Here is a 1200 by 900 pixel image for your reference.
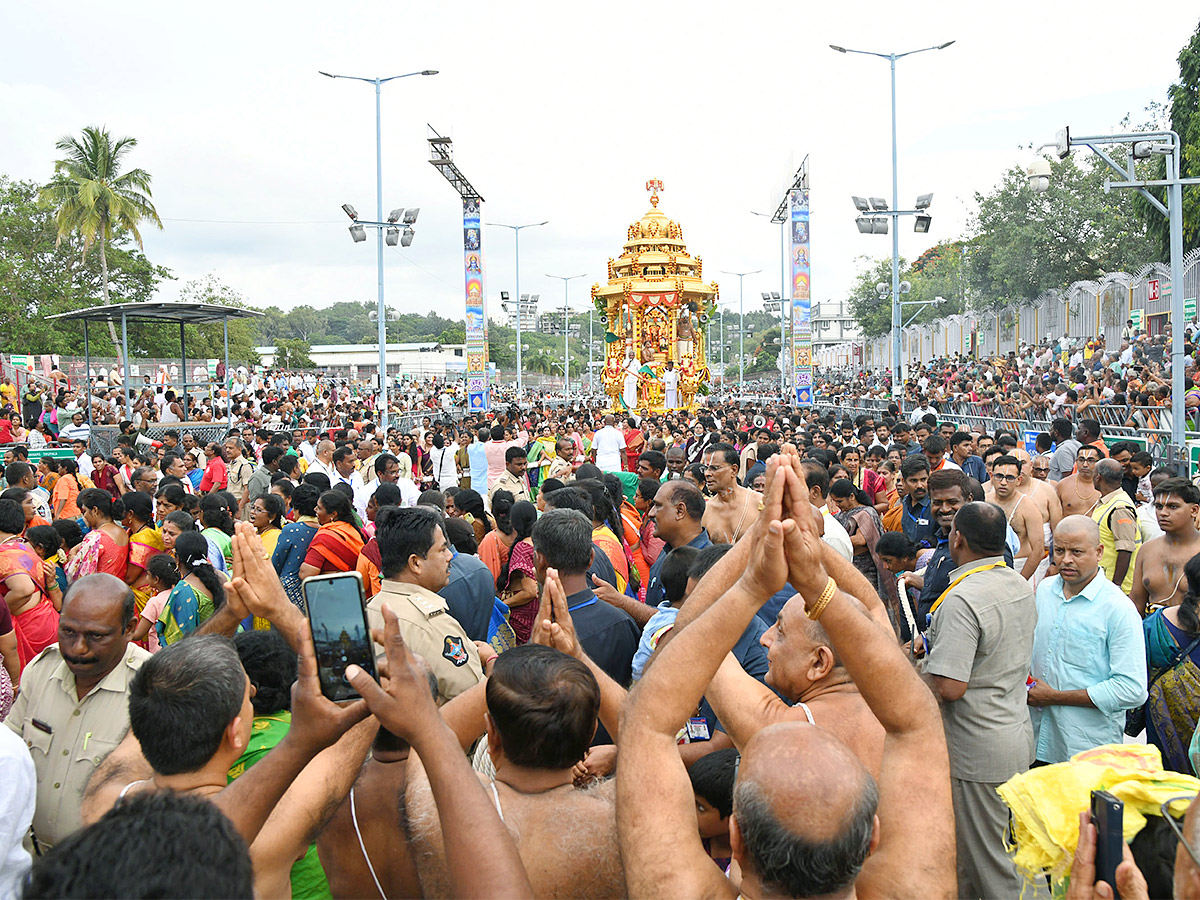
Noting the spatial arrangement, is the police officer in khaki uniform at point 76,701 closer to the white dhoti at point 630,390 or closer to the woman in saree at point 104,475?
the woman in saree at point 104,475

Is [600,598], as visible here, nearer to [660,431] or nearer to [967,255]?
[660,431]

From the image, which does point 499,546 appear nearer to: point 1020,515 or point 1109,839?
point 1020,515

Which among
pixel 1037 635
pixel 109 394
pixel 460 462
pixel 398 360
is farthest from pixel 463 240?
pixel 398 360

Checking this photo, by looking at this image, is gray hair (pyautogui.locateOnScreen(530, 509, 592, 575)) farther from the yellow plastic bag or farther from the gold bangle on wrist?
the yellow plastic bag

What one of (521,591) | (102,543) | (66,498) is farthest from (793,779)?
(66,498)

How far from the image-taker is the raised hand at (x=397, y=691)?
203 centimetres

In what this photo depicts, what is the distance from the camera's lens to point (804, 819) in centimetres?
181

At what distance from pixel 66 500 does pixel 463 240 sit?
19565 millimetres

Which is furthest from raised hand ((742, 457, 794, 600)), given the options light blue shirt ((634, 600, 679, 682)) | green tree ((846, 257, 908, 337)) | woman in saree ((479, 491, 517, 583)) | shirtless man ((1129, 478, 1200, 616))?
green tree ((846, 257, 908, 337))

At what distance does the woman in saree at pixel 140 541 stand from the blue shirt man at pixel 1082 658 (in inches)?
221

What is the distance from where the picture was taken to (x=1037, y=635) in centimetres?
450

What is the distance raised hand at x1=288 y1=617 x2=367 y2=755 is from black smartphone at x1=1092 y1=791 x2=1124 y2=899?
163 centimetres

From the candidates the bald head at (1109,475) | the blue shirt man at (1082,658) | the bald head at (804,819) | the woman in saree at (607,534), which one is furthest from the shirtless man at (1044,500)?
the bald head at (804,819)

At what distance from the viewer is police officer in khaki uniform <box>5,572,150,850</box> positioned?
3.40 meters
